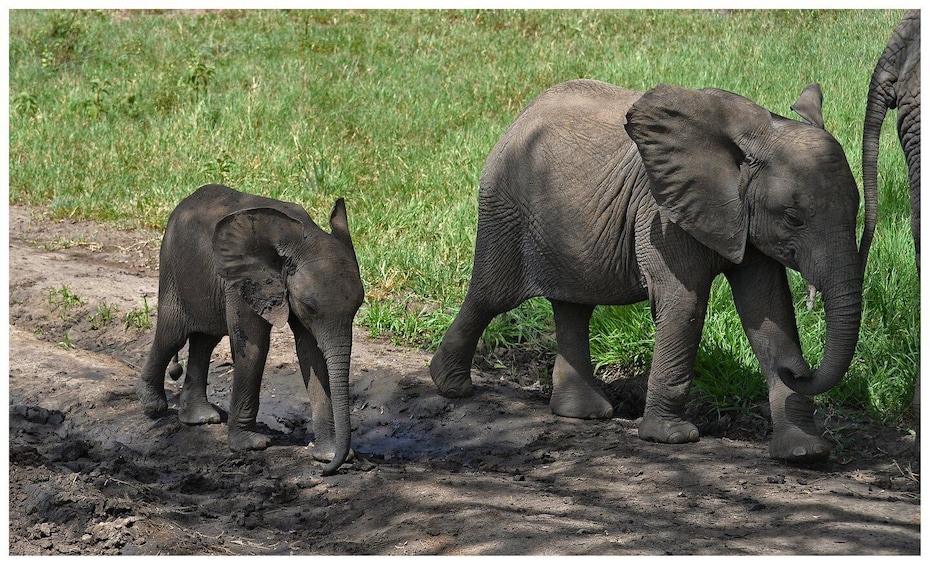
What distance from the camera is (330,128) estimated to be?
11.5 meters

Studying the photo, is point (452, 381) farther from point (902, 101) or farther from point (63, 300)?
point (63, 300)

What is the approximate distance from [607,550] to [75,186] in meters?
7.67

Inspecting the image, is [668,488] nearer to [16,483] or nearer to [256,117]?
[16,483]

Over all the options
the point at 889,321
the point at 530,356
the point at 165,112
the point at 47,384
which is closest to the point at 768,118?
the point at 889,321

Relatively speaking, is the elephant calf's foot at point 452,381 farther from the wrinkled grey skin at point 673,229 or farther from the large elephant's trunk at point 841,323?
the large elephant's trunk at point 841,323

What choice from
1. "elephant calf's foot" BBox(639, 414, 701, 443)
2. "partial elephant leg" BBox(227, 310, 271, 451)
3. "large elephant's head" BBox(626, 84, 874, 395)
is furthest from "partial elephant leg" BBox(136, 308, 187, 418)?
"large elephant's head" BBox(626, 84, 874, 395)

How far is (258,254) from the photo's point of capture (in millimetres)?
5562

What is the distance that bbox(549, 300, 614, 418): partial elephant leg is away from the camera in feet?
21.3

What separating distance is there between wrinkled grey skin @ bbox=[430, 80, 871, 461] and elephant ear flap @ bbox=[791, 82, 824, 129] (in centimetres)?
2

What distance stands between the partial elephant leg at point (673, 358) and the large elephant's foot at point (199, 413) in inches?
86.4

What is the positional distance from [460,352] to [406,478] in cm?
142

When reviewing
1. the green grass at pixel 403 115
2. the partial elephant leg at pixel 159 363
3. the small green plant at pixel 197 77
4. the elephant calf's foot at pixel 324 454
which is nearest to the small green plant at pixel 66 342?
the partial elephant leg at pixel 159 363

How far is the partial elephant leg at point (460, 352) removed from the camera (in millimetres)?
6789

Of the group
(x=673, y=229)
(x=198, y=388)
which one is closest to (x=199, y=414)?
(x=198, y=388)
